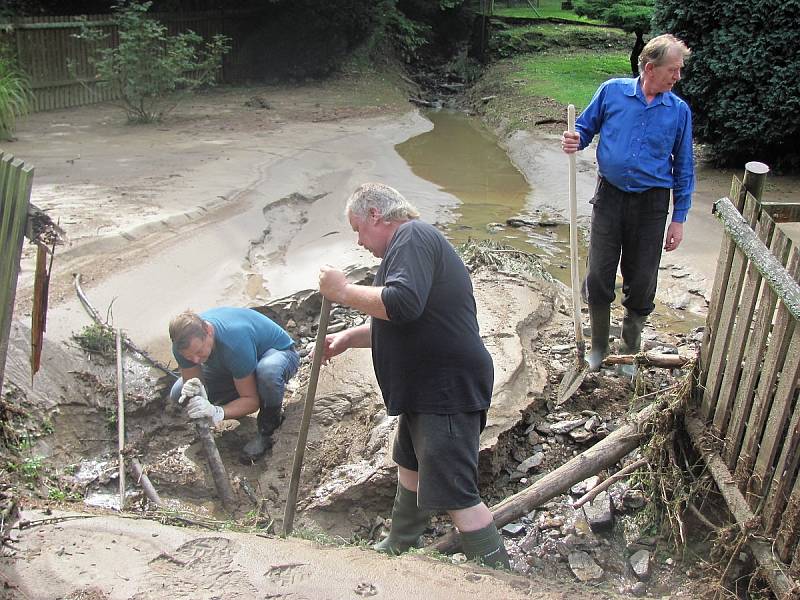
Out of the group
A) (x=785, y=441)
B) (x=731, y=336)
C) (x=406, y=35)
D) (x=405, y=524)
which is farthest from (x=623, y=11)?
(x=785, y=441)

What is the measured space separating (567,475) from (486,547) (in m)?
0.70

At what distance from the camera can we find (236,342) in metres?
4.87

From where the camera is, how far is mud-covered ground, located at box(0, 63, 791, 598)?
314 centimetres

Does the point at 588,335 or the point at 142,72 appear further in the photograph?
the point at 142,72

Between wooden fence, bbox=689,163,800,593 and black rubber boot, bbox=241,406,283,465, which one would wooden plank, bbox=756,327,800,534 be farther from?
black rubber boot, bbox=241,406,283,465

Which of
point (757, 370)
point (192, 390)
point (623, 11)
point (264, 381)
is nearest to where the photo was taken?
point (757, 370)

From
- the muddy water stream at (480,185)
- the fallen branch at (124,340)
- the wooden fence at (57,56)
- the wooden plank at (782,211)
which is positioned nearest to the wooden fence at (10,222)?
the fallen branch at (124,340)

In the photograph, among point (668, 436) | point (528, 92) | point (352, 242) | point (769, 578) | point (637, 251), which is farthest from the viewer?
point (528, 92)

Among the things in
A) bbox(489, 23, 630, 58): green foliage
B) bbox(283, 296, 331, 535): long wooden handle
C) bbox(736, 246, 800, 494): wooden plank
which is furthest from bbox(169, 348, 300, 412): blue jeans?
bbox(489, 23, 630, 58): green foliage

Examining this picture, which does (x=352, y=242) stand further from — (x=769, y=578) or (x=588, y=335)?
(x=769, y=578)

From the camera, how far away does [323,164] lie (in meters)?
11.5

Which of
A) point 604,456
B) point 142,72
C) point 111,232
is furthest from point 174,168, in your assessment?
point 604,456

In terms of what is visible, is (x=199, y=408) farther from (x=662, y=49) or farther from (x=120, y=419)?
(x=662, y=49)

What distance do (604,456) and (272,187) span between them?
6.50 m
